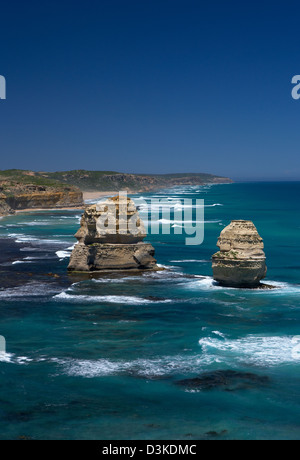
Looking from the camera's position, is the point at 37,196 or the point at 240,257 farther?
the point at 37,196

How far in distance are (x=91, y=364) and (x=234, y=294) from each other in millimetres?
12649

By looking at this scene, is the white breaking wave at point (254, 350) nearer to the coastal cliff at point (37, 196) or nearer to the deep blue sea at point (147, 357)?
the deep blue sea at point (147, 357)

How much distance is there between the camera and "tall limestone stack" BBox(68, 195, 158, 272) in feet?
118

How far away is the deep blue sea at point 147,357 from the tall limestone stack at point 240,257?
949 millimetres

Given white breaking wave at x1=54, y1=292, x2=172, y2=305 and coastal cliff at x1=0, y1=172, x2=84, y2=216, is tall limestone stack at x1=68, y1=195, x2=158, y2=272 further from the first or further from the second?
coastal cliff at x1=0, y1=172, x2=84, y2=216

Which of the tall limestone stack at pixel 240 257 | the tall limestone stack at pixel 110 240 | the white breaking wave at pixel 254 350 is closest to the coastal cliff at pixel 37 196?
the tall limestone stack at pixel 110 240

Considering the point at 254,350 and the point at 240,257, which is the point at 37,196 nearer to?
the point at 240,257

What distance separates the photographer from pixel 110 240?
3628 centimetres

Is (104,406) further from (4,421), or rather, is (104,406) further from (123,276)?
(123,276)

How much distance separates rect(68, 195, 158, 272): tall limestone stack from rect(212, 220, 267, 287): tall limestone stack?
648cm

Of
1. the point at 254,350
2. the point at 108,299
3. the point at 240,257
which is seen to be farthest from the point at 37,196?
the point at 254,350

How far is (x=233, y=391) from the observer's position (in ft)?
57.6

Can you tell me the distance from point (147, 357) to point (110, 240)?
16336mm
